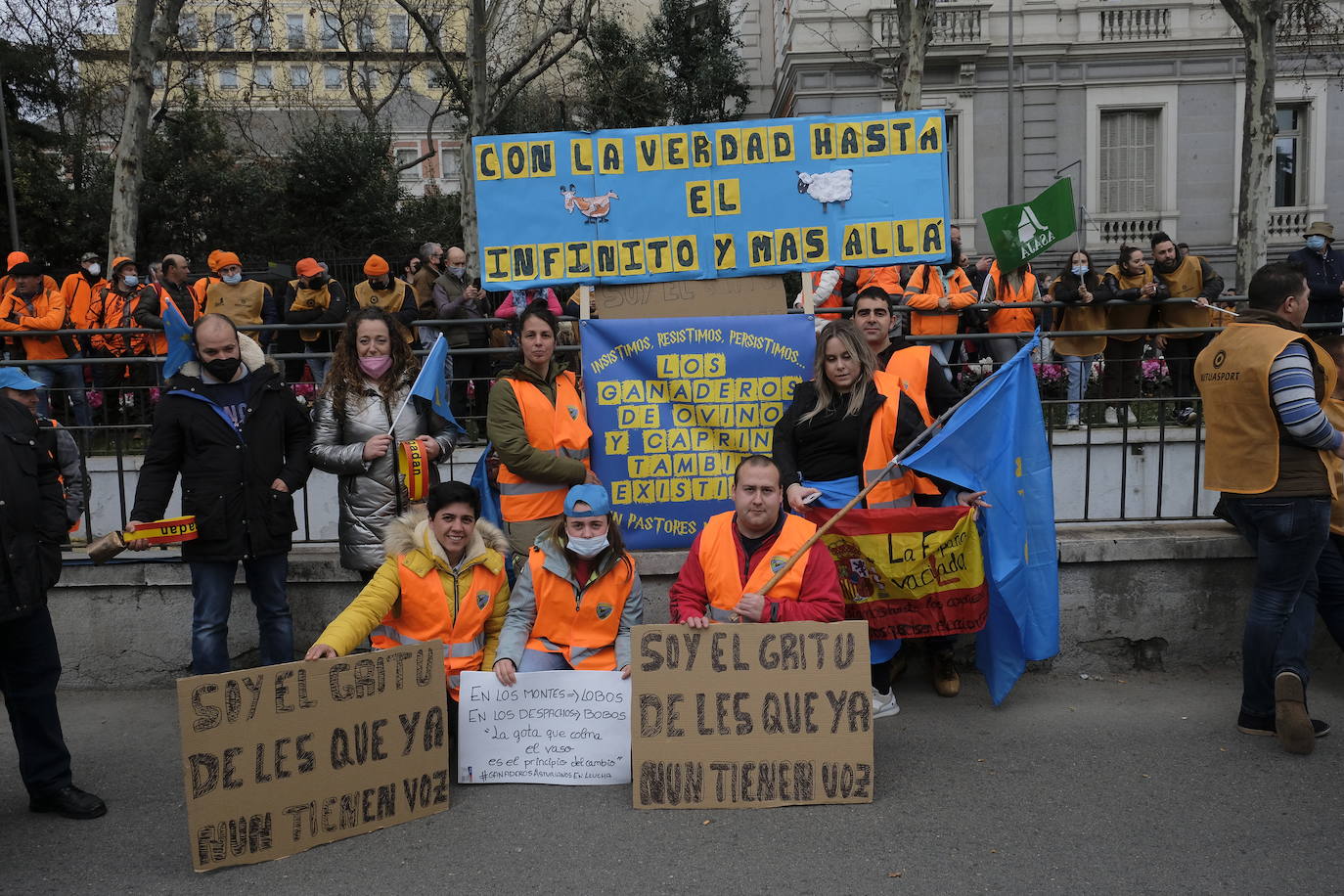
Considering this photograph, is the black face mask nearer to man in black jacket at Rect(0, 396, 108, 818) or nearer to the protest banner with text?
man in black jacket at Rect(0, 396, 108, 818)

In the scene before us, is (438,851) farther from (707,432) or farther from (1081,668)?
(1081,668)

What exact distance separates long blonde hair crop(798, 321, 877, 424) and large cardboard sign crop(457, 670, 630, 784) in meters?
1.64

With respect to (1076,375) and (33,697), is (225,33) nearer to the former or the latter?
(1076,375)

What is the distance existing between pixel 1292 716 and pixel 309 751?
13.0 feet

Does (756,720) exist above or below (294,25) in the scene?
below

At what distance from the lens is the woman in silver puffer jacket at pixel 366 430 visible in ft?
17.5

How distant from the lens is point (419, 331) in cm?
1162

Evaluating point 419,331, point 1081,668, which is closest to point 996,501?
point 1081,668

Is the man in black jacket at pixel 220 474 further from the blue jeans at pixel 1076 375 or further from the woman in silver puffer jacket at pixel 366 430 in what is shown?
the blue jeans at pixel 1076 375

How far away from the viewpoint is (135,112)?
50.3 ft

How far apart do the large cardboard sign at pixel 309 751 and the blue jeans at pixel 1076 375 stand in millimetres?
5222

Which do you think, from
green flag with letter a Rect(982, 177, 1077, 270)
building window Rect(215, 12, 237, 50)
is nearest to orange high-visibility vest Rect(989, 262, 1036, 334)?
green flag with letter a Rect(982, 177, 1077, 270)

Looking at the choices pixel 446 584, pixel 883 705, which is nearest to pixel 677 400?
pixel 446 584

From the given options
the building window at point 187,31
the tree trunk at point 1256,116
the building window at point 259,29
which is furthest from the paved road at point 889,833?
the building window at point 187,31
